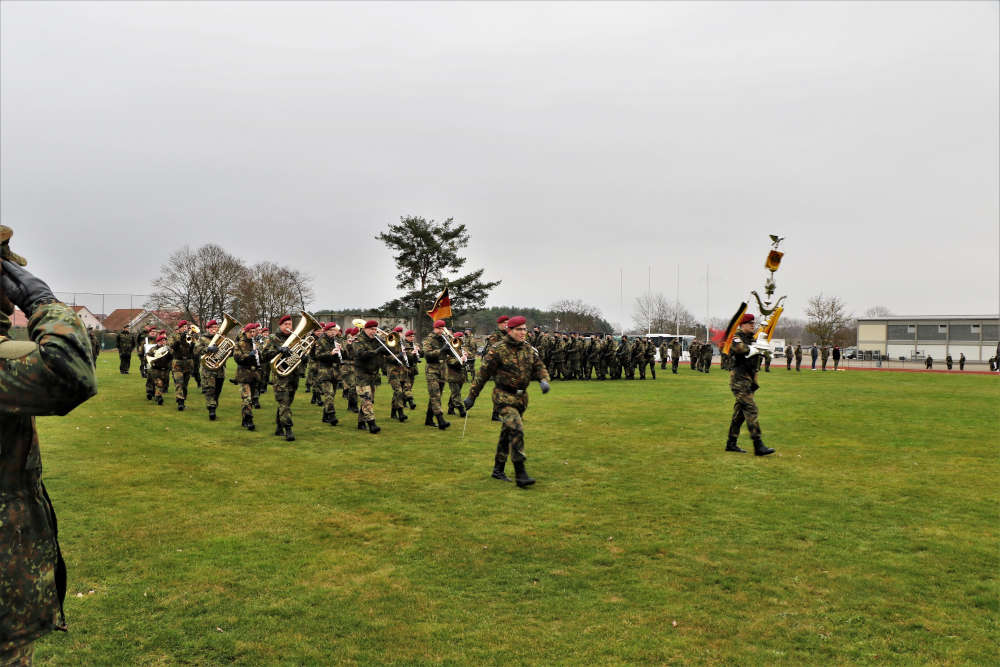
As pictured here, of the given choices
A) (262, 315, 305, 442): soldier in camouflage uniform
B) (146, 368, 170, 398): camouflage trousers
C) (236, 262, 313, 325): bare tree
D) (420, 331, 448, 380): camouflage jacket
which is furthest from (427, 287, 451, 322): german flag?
(236, 262, 313, 325): bare tree

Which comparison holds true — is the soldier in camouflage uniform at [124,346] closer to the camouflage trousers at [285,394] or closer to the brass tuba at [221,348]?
the brass tuba at [221,348]

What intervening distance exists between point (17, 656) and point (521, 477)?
6.40 meters

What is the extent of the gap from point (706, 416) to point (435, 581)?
1164 cm

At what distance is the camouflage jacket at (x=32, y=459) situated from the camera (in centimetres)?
206

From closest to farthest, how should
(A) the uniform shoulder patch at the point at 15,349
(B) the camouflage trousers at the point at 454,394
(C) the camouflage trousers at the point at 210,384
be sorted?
(A) the uniform shoulder patch at the point at 15,349, (C) the camouflage trousers at the point at 210,384, (B) the camouflage trousers at the point at 454,394

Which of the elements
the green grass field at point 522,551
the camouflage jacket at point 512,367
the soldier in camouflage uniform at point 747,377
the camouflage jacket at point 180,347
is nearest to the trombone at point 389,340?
the green grass field at point 522,551

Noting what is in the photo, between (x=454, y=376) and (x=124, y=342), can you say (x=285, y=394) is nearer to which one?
(x=454, y=376)

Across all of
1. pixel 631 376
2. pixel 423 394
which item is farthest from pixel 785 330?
pixel 423 394

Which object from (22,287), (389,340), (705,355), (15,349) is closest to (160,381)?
(389,340)

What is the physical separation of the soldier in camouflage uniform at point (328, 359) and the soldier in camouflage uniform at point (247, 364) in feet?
3.97

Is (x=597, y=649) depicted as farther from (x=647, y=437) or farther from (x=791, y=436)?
(x=791, y=436)

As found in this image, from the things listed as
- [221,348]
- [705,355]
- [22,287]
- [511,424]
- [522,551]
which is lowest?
[522,551]

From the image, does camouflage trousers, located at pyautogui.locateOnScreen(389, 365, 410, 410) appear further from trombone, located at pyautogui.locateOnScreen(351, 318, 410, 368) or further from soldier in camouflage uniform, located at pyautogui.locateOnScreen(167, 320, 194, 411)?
soldier in camouflage uniform, located at pyautogui.locateOnScreen(167, 320, 194, 411)

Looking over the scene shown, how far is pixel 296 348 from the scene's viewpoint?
11.6 m
